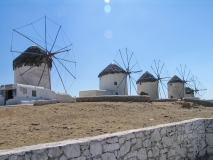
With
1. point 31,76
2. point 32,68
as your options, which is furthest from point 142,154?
point 32,68

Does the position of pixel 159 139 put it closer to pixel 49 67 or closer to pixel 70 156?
pixel 70 156

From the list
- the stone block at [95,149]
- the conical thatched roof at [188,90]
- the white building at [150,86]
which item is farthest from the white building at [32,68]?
the conical thatched roof at [188,90]

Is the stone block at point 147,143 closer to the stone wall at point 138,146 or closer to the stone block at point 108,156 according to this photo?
the stone wall at point 138,146

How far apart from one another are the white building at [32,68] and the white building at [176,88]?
25.9 meters

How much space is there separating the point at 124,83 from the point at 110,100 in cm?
1078

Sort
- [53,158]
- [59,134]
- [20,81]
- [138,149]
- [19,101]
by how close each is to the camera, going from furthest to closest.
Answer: [20,81], [19,101], [59,134], [138,149], [53,158]

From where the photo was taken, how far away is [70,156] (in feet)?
10.7

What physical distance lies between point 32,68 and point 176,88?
90.6 ft

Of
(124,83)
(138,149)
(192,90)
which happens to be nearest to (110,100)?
(124,83)

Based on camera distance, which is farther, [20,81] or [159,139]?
[20,81]

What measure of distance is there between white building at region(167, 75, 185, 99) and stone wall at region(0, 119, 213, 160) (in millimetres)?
32103

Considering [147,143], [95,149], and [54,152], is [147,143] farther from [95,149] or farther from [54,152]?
[54,152]

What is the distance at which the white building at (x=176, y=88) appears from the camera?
37.6 metres

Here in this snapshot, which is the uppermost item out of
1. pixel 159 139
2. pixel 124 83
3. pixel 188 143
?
pixel 124 83
